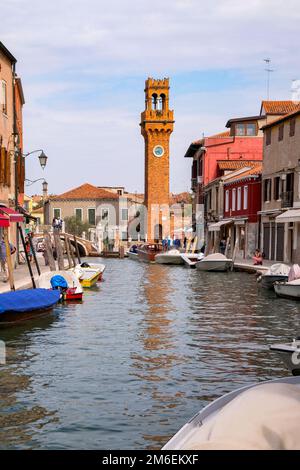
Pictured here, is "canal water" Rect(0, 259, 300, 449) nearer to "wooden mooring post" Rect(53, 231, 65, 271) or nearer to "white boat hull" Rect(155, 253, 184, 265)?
"wooden mooring post" Rect(53, 231, 65, 271)

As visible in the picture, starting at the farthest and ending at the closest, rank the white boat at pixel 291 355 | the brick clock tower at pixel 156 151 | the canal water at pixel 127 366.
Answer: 1. the brick clock tower at pixel 156 151
2. the white boat at pixel 291 355
3. the canal water at pixel 127 366

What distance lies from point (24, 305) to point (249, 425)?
10.5 meters

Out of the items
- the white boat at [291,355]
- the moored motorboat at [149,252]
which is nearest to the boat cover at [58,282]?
the white boat at [291,355]

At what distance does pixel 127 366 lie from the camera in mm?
10523

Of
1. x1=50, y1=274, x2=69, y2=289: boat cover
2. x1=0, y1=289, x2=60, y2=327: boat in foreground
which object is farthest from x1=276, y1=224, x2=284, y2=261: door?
x1=0, y1=289, x2=60, y2=327: boat in foreground

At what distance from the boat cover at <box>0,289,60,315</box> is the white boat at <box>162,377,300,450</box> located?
9333 millimetres

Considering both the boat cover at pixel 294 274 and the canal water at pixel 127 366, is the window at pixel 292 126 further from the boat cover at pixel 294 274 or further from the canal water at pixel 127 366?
the canal water at pixel 127 366

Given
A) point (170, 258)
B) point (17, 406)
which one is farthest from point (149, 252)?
point (17, 406)

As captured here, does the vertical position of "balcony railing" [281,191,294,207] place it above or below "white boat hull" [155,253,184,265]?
above

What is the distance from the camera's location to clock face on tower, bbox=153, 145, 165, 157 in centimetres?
6981

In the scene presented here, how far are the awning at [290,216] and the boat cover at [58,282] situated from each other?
14331 millimetres

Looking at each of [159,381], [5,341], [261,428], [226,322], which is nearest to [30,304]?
[5,341]

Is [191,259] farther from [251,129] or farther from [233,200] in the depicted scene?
[251,129]

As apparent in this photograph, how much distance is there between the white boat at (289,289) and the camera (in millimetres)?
19859
